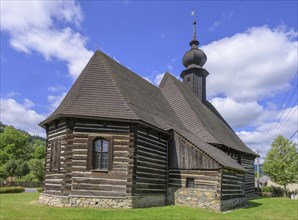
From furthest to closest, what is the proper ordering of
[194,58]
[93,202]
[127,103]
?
[194,58]
[127,103]
[93,202]

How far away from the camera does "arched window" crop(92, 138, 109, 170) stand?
663 inches

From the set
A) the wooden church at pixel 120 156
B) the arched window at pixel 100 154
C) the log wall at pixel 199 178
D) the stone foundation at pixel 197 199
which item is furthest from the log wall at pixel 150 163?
the arched window at pixel 100 154

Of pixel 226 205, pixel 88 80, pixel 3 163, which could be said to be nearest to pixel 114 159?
pixel 88 80

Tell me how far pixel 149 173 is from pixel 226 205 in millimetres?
5191

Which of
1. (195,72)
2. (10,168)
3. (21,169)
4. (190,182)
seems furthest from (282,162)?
(10,168)

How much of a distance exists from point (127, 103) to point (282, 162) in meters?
32.2

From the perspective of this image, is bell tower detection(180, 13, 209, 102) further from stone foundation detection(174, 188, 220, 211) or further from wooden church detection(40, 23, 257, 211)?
stone foundation detection(174, 188, 220, 211)

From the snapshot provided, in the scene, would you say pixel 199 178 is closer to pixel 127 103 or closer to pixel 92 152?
pixel 127 103

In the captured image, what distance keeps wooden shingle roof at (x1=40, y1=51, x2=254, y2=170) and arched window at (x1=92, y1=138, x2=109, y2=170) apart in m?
1.43

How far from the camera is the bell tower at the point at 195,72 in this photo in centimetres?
3388

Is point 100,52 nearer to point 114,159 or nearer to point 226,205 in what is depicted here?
point 114,159

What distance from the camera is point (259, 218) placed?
16.7 m

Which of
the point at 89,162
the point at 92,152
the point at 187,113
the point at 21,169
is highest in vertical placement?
the point at 187,113

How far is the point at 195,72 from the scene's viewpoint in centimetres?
3400
